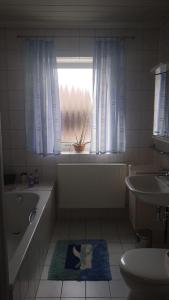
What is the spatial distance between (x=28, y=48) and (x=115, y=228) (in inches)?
94.4

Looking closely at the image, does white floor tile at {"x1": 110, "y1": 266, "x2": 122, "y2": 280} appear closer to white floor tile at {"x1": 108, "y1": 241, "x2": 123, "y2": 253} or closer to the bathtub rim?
white floor tile at {"x1": 108, "y1": 241, "x2": 123, "y2": 253}

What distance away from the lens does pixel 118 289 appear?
6.75 ft

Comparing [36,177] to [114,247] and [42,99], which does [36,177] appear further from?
[114,247]

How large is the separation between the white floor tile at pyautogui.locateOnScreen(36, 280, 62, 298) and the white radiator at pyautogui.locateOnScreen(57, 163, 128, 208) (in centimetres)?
115

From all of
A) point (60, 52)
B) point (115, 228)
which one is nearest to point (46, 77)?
point (60, 52)

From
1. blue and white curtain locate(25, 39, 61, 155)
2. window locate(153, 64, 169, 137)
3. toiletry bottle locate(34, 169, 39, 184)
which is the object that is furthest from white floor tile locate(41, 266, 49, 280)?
window locate(153, 64, 169, 137)

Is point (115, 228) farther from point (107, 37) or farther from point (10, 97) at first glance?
point (107, 37)

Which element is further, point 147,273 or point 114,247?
point 114,247

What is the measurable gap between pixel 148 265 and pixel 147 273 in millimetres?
81

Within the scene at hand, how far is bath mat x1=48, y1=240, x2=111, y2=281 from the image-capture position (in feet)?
7.27

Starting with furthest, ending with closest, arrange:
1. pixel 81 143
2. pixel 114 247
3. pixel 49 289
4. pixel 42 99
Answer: pixel 81 143, pixel 42 99, pixel 114 247, pixel 49 289

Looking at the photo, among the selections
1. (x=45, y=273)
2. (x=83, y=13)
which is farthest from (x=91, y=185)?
(x=83, y=13)

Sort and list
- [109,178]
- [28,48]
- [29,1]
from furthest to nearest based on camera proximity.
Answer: [109,178] < [28,48] < [29,1]

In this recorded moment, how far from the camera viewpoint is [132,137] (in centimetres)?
320
